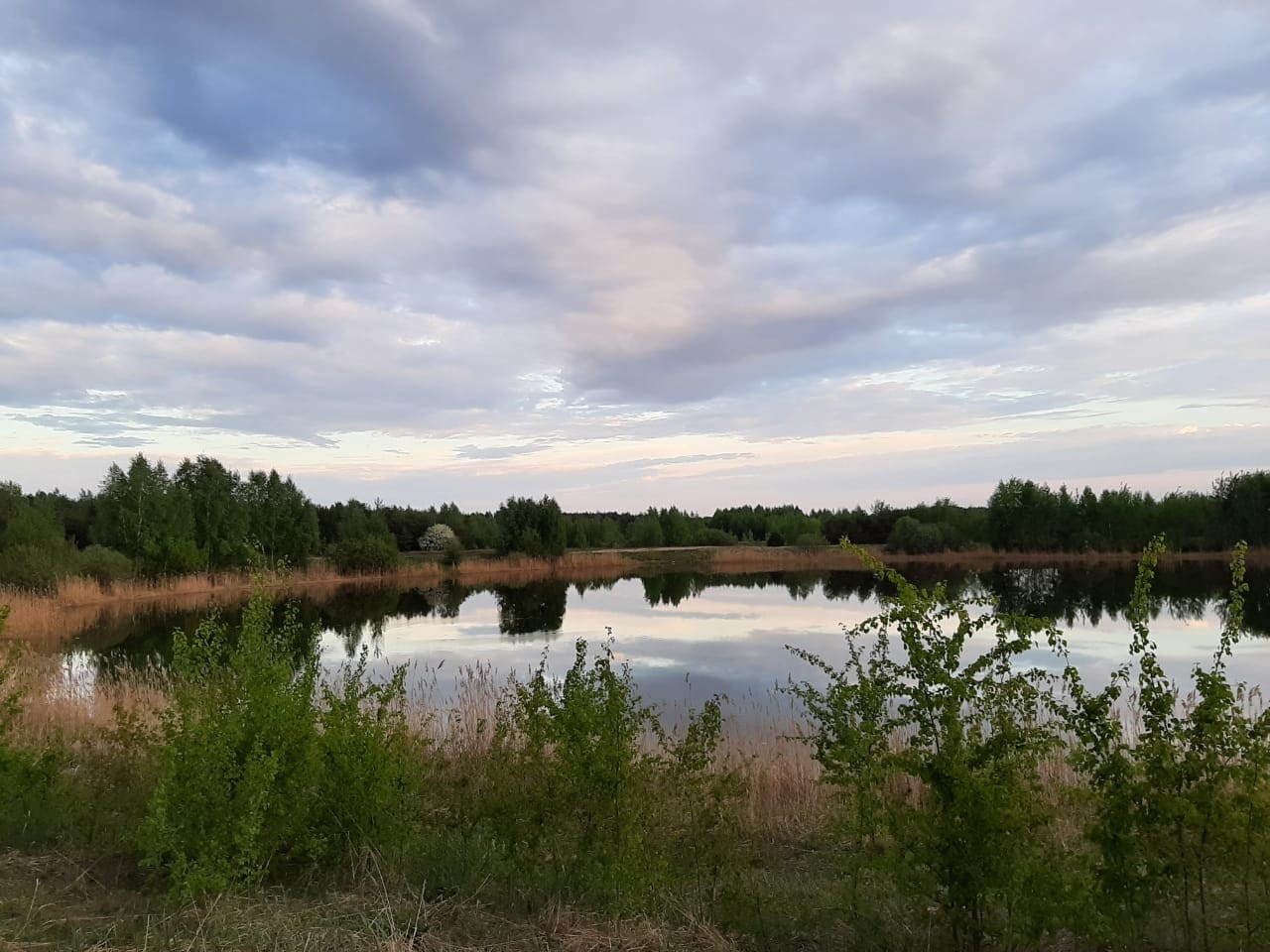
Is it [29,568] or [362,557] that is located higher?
[29,568]

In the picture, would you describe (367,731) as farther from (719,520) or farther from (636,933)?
(719,520)

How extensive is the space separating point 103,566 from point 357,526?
23.7 m

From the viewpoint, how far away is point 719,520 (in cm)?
12600

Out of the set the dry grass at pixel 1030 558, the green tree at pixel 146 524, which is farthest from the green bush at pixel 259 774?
the dry grass at pixel 1030 558

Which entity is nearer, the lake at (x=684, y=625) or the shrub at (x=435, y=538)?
the lake at (x=684, y=625)

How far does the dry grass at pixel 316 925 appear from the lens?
4.17 m

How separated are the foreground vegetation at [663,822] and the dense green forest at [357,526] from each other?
108 feet

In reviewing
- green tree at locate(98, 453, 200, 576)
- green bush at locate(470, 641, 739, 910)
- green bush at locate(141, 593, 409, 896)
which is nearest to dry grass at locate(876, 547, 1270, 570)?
green tree at locate(98, 453, 200, 576)

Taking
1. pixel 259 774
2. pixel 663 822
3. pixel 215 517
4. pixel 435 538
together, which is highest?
pixel 215 517

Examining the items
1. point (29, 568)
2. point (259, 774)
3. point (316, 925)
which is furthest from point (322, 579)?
point (316, 925)

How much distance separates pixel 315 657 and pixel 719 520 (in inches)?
4760

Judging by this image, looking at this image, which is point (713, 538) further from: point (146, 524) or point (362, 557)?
point (146, 524)

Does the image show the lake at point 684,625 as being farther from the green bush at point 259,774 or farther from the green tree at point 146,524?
the green tree at point 146,524

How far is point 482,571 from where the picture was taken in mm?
56906
